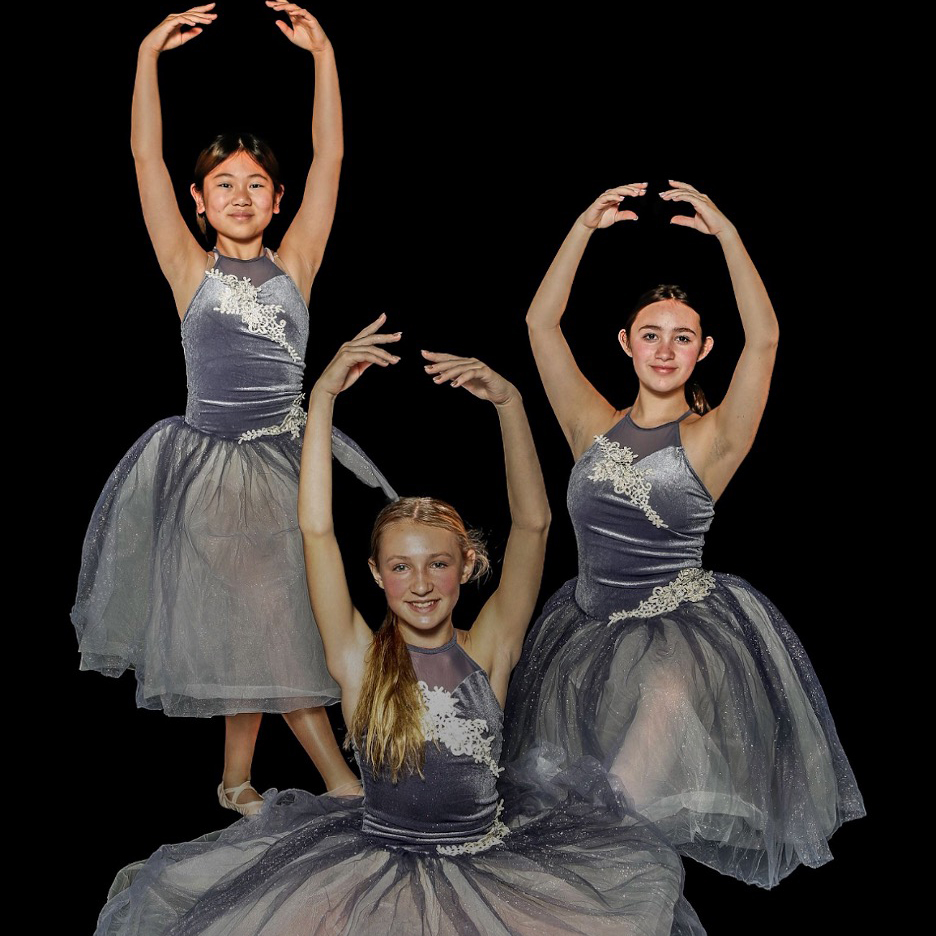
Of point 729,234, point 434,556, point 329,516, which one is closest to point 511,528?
point 434,556

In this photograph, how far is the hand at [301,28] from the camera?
5.52m

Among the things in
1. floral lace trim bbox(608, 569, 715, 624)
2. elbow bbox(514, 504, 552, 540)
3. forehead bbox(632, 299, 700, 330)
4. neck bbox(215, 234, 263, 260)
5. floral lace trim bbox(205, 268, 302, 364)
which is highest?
neck bbox(215, 234, 263, 260)

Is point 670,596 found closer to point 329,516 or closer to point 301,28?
point 329,516

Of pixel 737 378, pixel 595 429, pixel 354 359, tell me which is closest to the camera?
pixel 354 359

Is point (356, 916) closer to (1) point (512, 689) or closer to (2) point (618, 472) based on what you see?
(1) point (512, 689)

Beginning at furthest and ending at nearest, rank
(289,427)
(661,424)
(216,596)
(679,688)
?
(289,427)
(216,596)
(661,424)
(679,688)

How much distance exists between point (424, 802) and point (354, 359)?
1103mm

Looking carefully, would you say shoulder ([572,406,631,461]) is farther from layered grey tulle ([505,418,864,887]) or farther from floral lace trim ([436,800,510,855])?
floral lace trim ([436,800,510,855])

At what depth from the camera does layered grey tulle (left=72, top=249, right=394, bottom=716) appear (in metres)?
5.27

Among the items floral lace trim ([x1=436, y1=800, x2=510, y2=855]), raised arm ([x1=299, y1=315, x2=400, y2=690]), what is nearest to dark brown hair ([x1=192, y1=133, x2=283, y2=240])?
raised arm ([x1=299, y1=315, x2=400, y2=690])

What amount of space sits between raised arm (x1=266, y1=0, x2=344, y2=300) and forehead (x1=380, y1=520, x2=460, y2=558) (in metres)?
1.20

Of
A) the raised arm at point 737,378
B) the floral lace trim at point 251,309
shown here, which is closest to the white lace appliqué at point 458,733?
the raised arm at point 737,378

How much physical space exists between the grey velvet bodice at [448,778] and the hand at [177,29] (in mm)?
2033

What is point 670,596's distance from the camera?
4.92 meters
